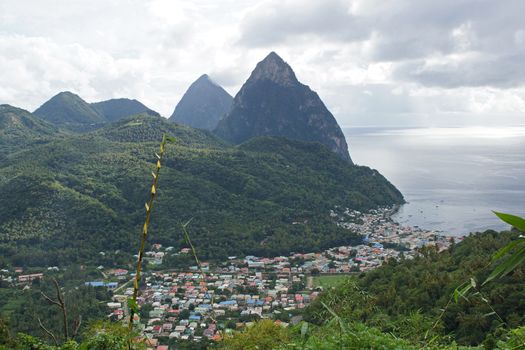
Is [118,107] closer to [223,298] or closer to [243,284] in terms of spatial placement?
[243,284]

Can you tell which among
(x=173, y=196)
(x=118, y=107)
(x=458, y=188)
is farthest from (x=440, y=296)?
(x=118, y=107)

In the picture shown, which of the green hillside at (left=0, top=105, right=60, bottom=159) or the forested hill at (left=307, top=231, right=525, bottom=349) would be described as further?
the green hillside at (left=0, top=105, right=60, bottom=159)

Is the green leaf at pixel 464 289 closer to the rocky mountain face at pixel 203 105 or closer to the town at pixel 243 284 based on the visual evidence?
the town at pixel 243 284

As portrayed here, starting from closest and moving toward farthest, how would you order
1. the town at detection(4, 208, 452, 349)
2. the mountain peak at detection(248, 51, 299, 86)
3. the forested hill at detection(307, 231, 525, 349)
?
1. the forested hill at detection(307, 231, 525, 349)
2. the town at detection(4, 208, 452, 349)
3. the mountain peak at detection(248, 51, 299, 86)

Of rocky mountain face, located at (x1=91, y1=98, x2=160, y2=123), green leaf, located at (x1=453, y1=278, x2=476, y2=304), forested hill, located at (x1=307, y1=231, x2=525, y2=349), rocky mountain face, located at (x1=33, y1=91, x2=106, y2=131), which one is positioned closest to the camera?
green leaf, located at (x1=453, y1=278, x2=476, y2=304)

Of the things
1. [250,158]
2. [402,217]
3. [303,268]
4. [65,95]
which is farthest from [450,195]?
[65,95]

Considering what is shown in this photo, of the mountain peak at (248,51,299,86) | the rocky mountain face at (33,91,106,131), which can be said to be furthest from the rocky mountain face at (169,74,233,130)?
the mountain peak at (248,51,299,86)

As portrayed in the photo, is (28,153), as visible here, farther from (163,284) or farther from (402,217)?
(402,217)

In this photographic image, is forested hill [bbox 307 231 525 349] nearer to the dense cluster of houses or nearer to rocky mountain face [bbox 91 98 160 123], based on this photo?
the dense cluster of houses
